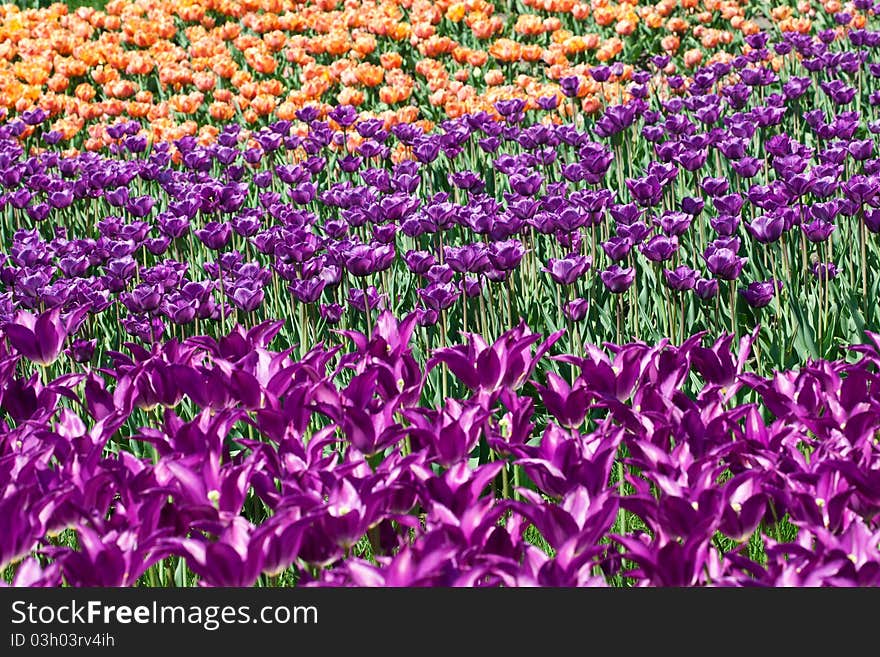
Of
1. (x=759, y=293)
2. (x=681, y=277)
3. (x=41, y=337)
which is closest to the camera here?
(x=41, y=337)

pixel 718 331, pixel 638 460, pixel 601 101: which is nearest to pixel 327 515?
pixel 638 460

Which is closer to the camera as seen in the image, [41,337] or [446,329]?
[41,337]

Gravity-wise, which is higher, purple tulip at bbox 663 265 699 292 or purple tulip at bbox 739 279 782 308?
purple tulip at bbox 663 265 699 292

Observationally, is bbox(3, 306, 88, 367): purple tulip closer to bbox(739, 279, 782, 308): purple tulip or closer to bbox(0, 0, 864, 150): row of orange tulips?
bbox(739, 279, 782, 308): purple tulip

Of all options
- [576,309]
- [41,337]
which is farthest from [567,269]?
[41,337]

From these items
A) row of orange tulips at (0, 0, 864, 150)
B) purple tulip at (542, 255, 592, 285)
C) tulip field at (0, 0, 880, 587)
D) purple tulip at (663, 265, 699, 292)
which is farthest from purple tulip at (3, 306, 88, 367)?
row of orange tulips at (0, 0, 864, 150)

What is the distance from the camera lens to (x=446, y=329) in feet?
13.0

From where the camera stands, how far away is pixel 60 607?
203 centimetres

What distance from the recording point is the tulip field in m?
2.20

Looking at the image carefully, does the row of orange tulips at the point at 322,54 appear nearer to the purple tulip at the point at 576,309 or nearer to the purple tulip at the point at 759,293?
the purple tulip at the point at 759,293

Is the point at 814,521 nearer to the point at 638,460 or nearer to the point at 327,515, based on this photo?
the point at 638,460

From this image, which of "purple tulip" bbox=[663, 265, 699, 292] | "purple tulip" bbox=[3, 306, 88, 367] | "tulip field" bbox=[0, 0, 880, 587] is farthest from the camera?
"purple tulip" bbox=[663, 265, 699, 292]

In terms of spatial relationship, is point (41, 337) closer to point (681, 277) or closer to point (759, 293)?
point (681, 277)

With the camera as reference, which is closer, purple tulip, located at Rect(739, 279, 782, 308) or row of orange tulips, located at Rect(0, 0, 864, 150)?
purple tulip, located at Rect(739, 279, 782, 308)
